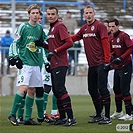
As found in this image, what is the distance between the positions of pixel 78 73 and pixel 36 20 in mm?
11470

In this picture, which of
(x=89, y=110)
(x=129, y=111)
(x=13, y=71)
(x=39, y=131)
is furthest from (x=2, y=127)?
(x=13, y=71)

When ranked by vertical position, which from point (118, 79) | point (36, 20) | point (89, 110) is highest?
point (36, 20)

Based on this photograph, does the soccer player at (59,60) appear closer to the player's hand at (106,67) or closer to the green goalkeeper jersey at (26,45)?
the green goalkeeper jersey at (26,45)

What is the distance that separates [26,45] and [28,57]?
0.24m

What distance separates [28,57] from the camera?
1245cm

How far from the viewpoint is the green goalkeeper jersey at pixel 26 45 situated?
12398mm

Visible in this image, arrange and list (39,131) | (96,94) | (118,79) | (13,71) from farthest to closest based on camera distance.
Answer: (13,71) → (118,79) → (96,94) → (39,131)

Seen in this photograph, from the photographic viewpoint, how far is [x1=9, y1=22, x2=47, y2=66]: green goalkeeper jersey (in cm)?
1240

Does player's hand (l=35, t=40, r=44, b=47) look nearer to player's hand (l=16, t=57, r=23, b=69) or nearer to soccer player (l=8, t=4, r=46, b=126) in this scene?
soccer player (l=8, t=4, r=46, b=126)

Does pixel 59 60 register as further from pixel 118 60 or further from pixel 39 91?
pixel 118 60

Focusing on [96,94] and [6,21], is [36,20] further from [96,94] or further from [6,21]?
[6,21]

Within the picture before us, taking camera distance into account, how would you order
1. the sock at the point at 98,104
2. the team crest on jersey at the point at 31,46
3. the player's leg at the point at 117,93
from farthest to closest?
the player's leg at the point at 117,93 < the sock at the point at 98,104 < the team crest on jersey at the point at 31,46

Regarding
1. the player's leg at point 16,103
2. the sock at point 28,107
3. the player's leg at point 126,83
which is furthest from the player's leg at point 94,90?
the player's leg at point 16,103

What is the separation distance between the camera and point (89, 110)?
54.3ft
